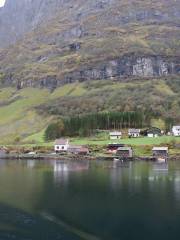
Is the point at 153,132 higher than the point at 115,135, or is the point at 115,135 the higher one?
the point at 153,132

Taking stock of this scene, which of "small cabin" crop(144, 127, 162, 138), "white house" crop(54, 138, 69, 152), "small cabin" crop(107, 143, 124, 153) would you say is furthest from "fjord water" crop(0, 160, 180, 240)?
"small cabin" crop(144, 127, 162, 138)

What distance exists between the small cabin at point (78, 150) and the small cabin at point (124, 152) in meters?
11.0

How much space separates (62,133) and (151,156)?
51451 mm

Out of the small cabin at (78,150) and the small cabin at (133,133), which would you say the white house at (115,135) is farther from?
the small cabin at (78,150)

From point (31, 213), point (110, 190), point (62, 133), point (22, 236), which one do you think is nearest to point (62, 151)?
point (62, 133)

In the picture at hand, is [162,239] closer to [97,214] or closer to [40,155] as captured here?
[97,214]

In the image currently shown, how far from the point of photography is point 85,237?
50.0 meters

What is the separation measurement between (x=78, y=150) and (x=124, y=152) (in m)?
16.6

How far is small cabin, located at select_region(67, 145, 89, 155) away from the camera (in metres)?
156

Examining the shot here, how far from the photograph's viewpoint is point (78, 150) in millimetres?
157500

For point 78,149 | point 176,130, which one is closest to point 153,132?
point 176,130

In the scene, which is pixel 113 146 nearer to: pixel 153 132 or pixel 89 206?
pixel 153 132

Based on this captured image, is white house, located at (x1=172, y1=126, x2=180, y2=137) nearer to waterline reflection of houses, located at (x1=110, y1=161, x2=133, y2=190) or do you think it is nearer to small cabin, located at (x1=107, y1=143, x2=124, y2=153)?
small cabin, located at (x1=107, y1=143, x2=124, y2=153)

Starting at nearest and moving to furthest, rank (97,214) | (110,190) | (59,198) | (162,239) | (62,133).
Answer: (162,239) → (97,214) → (59,198) → (110,190) → (62,133)
